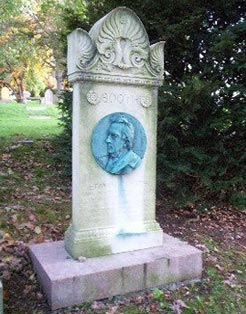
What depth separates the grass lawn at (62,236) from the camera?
3.39m

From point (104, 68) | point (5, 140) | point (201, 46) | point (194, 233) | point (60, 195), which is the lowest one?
point (194, 233)

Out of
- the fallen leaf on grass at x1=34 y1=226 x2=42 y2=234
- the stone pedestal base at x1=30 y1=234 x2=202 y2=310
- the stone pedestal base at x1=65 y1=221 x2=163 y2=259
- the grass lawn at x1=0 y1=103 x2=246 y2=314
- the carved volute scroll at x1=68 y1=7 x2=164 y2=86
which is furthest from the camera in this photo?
the fallen leaf on grass at x1=34 y1=226 x2=42 y2=234

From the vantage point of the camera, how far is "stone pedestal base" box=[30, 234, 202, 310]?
3.23 m

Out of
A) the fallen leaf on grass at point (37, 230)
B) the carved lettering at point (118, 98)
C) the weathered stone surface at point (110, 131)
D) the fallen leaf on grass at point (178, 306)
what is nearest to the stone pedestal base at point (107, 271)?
the weathered stone surface at point (110, 131)

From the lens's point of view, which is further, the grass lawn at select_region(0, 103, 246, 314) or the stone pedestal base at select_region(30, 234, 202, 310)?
the grass lawn at select_region(0, 103, 246, 314)

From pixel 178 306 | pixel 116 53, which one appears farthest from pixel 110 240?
pixel 116 53

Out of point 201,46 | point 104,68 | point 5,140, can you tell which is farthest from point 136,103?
point 5,140

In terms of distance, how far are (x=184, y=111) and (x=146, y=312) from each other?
3.10 metres

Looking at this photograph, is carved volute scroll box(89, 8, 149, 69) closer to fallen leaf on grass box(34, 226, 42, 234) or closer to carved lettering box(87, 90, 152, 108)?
carved lettering box(87, 90, 152, 108)

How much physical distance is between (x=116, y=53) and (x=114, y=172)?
1208 mm

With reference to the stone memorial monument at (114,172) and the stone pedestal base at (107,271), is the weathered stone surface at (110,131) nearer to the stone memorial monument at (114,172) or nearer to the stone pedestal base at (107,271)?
the stone memorial monument at (114,172)

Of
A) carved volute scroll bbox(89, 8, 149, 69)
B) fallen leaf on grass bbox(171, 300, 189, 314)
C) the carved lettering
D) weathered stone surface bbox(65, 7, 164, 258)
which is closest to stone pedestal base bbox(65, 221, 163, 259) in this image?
weathered stone surface bbox(65, 7, 164, 258)

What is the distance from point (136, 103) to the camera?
3828 mm

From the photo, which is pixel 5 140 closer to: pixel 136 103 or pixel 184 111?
pixel 184 111
